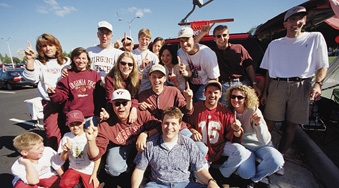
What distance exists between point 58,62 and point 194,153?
2.59 meters

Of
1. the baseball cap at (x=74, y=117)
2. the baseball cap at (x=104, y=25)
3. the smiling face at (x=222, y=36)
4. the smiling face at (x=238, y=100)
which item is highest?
the baseball cap at (x=104, y=25)

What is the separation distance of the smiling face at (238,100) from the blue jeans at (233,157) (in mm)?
521

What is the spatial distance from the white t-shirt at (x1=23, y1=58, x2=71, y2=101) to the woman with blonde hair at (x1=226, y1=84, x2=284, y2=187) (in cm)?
278

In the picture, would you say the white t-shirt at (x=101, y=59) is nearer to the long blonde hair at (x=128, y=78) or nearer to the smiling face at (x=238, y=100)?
the long blonde hair at (x=128, y=78)

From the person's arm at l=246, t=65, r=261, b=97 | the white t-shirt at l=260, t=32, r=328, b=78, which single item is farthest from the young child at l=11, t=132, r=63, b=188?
the white t-shirt at l=260, t=32, r=328, b=78

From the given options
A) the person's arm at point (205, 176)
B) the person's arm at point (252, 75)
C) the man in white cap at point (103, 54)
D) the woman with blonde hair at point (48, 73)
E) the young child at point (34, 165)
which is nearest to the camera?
the person's arm at point (205, 176)

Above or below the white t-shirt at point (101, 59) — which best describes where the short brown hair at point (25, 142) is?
below

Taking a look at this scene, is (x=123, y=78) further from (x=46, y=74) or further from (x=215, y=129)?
(x=215, y=129)

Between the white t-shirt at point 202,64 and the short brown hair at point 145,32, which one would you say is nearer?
the white t-shirt at point 202,64

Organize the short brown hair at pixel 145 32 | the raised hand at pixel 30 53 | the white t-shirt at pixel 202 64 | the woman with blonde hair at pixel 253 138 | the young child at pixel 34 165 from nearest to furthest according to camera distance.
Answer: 1. the young child at pixel 34 165
2. the woman with blonde hair at pixel 253 138
3. the raised hand at pixel 30 53
4. the white t-shirt at pixel 202 64
5. the short brown hair at pixel 145 32

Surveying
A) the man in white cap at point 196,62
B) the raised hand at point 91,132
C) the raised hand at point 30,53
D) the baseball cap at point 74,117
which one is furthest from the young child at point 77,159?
the man in white cap at point 196,62

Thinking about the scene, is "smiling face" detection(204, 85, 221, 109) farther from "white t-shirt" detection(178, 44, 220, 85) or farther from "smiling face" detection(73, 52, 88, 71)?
"smiling face" detection(73, 52, 88, 71)

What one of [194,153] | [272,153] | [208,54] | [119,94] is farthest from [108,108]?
[272,153]

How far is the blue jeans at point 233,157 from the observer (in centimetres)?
231
